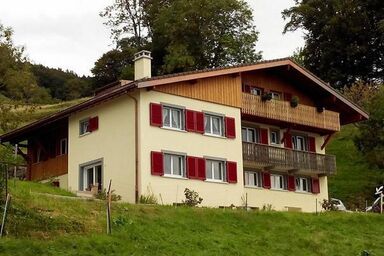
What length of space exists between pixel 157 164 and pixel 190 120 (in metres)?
3.16

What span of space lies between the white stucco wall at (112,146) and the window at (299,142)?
38.2ft

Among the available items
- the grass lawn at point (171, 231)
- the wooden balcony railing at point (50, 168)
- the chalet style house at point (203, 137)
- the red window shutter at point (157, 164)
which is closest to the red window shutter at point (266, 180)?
the chalet style house at point (203, 137)

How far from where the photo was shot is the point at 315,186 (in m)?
42.2

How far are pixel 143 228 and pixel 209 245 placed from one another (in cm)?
212

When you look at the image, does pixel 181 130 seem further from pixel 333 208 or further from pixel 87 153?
pixel 333 208

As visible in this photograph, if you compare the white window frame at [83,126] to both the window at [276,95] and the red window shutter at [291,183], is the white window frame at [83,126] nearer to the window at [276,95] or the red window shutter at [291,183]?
the window at [276,95]

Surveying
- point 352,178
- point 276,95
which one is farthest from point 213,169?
point 352,178

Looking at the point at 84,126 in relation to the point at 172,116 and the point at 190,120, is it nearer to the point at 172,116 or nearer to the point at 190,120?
the point at 172,116

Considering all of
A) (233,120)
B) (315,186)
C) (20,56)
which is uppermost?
(20,56)

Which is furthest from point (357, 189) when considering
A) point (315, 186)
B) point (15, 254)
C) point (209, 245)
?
point (15, 254)

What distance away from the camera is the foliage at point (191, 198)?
31.8m

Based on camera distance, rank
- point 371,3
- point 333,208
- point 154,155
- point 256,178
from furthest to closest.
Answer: point 371,3 < point 256,178 < point 333,208 < point 154,155

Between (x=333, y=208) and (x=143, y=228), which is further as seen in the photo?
(x=333, y=208)

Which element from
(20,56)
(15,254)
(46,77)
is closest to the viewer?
(15,254)
